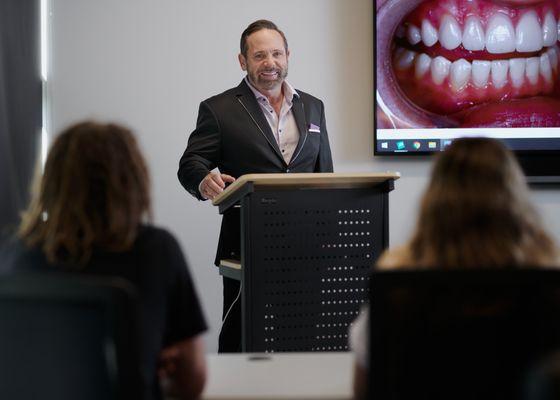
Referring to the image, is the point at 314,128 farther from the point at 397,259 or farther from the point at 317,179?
the point at 397,259

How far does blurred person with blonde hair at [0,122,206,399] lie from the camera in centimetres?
152

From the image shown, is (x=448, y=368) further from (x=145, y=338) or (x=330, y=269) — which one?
(x=330, y=269)

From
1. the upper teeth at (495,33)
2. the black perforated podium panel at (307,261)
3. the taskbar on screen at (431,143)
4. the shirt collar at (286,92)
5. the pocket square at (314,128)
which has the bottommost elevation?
the black perforated podium panel at (307,261)

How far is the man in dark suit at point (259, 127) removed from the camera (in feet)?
11.9

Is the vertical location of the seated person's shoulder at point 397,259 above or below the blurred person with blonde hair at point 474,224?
below

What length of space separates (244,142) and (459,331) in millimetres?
2527

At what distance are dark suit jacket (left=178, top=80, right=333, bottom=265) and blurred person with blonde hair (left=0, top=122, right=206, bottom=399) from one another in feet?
6.13

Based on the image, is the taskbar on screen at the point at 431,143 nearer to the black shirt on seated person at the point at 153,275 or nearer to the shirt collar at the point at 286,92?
the shirt collar at the point at 286,92

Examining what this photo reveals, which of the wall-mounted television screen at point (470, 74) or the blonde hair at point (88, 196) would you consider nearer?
the blonde hair at point (88, 196)

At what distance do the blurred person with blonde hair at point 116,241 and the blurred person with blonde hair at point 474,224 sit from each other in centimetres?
35

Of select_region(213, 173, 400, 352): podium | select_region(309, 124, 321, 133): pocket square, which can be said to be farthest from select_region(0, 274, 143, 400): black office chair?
select_region(309, 124, 321, 133): pocket square

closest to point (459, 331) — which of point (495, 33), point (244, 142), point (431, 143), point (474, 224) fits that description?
point (474, 224)

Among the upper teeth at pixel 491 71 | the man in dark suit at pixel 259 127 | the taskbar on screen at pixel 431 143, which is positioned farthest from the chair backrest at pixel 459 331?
the upper teeth at pixel 491 71

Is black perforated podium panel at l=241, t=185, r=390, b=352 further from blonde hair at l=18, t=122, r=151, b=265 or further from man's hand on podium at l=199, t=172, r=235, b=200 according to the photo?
blonde hair at l=18, t=122, r=151, b=265
